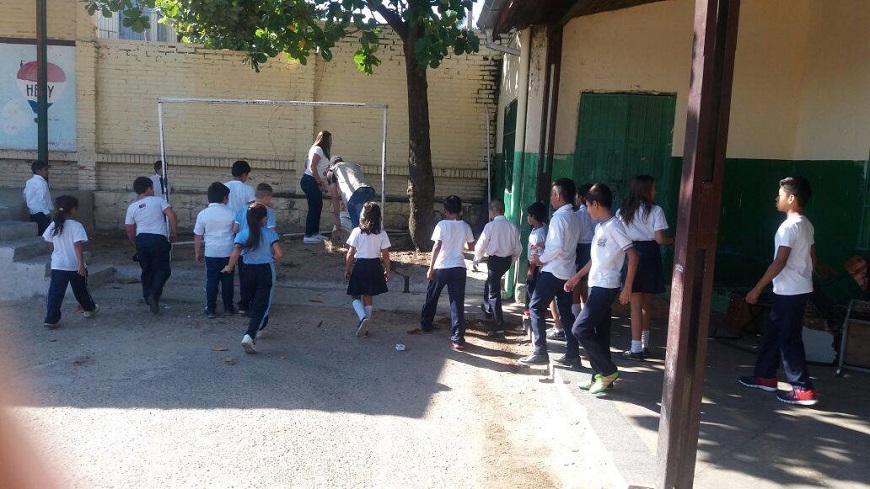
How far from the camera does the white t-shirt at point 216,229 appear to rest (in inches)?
328

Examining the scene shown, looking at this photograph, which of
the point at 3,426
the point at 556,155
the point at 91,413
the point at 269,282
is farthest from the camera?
the point at 556,155

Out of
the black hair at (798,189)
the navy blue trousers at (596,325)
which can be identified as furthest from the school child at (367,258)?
the black hair at (798,189)

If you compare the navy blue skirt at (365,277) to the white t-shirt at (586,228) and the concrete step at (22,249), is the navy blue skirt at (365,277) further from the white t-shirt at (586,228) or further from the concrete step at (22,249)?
the concrete step at (22,249)

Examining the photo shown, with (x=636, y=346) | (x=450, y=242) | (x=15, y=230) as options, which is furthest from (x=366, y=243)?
(x=15, y=230)

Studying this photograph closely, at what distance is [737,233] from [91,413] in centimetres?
702

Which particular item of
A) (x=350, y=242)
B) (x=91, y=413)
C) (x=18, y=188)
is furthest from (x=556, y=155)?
(x=18, y=188)

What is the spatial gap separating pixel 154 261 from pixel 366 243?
2.70 meters

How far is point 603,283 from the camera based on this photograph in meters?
5.73

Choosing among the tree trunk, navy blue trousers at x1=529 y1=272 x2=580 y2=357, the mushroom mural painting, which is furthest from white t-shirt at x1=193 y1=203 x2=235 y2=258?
the mushroom mural painting

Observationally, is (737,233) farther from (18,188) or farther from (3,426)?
(18,188)

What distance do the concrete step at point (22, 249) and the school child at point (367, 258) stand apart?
4393mm

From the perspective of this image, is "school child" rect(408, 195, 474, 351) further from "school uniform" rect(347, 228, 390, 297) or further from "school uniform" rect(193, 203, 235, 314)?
"school uniform" rect(193, 203, 235, 314)

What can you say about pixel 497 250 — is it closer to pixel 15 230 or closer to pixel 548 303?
pixel 548 303

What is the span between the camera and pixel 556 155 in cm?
877
